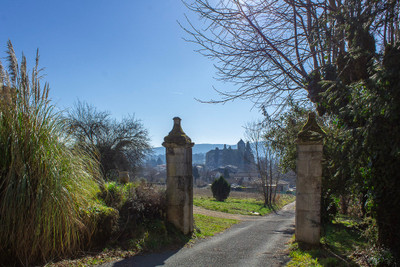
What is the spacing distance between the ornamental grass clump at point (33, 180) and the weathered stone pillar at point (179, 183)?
2.49m

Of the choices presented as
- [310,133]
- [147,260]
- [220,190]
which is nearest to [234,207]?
[220,190]

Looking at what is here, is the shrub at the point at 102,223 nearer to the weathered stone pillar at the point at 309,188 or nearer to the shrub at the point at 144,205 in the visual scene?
the shrub at the point at 144,205

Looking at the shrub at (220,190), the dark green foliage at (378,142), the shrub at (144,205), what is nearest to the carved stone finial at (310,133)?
the dark green foliage at (378,142)

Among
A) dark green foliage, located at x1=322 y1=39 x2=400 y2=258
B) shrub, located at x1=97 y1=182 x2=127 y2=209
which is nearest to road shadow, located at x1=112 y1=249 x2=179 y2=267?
shrub, located at x1=97 y1=182 x2=127 y2=209

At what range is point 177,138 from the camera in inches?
256

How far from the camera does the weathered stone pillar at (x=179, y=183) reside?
640 centimetres

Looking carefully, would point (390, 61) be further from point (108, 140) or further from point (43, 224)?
point (108, 140)

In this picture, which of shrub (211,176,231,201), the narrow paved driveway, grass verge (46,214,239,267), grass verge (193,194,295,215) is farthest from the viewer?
shrub (211,176,231,201)

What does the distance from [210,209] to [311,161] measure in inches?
381

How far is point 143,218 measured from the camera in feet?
19.8

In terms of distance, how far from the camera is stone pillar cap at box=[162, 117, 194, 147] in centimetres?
649

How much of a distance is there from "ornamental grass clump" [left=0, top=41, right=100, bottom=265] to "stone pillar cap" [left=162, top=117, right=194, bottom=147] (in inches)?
99.7

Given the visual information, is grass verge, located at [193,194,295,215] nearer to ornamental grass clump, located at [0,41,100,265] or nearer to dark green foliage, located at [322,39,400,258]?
dark green foliage, located at [322,39,400,258]

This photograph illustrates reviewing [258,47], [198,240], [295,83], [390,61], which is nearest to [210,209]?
[198,240]
